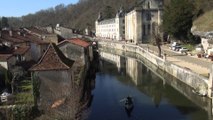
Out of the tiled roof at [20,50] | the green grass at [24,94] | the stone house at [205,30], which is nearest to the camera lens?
the green grass at [24,94]

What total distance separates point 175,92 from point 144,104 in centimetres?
508

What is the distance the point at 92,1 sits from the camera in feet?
606

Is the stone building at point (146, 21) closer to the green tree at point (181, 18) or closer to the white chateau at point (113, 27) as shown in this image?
the green tree at point (181, 18)

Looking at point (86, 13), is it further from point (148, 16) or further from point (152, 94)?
point (152, 94)

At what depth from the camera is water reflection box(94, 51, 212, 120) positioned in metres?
25.9

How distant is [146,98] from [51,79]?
11.4 metres

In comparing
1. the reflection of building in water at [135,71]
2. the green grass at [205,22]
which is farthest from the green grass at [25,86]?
the green grass at [205,22]

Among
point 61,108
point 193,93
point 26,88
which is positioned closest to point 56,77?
point 61,108

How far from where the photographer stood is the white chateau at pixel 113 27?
112m

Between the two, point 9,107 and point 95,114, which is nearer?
point 9,107

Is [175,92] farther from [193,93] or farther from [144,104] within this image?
[144,104]

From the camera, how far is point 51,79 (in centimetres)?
2292

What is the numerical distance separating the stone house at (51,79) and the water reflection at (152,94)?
11.9 feet

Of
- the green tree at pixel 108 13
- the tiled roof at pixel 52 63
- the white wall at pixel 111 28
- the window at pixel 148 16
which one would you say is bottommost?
the tiled roof at pixel 52 63
